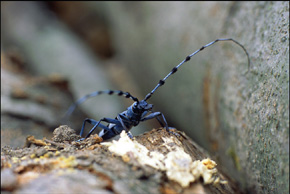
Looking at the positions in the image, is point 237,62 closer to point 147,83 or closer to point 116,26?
point 147,83

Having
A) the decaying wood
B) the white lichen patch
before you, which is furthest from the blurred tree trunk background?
the decaying wood

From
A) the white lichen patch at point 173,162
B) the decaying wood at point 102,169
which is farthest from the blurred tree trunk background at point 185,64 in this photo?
the decaying wood at point 102,169

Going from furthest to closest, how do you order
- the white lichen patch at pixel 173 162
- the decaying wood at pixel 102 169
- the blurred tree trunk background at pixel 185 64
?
the blurred tree trunk background at pixel 185 64
the white lichen patch at pixel 173 162
the decaying wood at pixel 102 169

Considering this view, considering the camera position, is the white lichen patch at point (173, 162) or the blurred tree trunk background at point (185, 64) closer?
the white lichen patch at point (173, 162)

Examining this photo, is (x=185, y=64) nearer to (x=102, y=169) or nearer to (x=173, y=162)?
(x=173, y=162)

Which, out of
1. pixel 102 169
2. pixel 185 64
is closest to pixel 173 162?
pixel 102 169

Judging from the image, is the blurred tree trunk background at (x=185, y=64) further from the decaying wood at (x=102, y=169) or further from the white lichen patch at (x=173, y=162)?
the decaying wood at (x=102, y=169)
